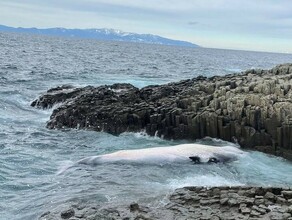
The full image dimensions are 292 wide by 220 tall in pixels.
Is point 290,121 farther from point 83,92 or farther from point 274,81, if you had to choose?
point 83,92

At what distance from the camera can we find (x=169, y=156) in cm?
1827

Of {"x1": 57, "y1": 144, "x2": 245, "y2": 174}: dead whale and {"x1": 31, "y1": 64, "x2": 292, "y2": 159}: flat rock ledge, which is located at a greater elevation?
{"x1": 31, "y1": 64, "x2": 292, "y2": 159}: flat rock ledge

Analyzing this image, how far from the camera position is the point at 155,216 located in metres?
12.2

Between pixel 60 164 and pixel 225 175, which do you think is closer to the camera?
pixel 225 175

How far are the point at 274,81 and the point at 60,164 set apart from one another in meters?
13.1

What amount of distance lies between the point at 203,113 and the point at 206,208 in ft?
34.5

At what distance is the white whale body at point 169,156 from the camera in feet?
59.2

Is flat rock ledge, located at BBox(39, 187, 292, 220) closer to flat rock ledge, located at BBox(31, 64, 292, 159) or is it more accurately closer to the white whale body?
the white whale body

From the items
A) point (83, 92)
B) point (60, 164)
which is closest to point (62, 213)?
point (60, 164)

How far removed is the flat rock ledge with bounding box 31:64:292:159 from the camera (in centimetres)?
2108

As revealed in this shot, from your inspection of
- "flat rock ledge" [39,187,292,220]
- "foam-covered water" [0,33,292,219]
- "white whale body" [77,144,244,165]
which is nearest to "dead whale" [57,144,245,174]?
"white whale body" [77,144,244,165]

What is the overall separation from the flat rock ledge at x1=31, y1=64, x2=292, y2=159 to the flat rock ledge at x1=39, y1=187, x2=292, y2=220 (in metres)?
7.55

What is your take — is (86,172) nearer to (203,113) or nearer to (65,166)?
(65,166)

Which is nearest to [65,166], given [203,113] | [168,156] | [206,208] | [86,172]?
[86,172]
